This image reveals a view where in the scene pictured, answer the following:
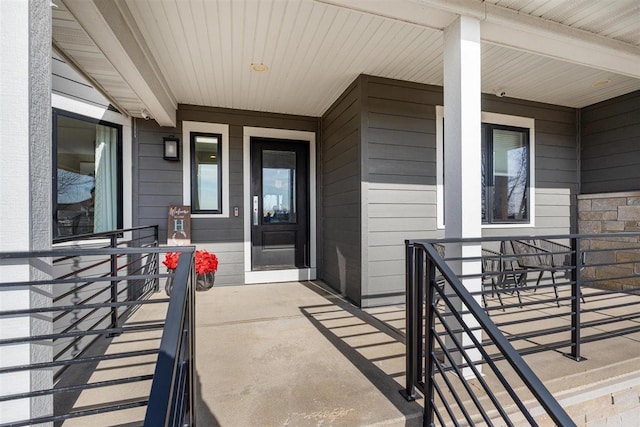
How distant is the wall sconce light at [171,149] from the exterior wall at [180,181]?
7 cm

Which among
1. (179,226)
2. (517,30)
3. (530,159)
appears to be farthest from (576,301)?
(179,226)

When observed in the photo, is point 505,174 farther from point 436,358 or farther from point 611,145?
point 436,358

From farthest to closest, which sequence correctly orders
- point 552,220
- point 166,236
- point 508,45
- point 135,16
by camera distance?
point 552,220 → point 166,236 → point 135,16 → point 508,45

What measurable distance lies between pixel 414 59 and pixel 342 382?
303 centimetres

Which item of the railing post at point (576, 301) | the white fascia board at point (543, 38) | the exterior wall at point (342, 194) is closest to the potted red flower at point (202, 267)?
the exterior wall at point (342, 194)

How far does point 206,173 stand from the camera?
14.5ft

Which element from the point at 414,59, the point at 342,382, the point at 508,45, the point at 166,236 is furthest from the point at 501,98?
the point at 166,236

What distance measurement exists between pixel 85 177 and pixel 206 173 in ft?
4.72

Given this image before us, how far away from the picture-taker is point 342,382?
1906mm

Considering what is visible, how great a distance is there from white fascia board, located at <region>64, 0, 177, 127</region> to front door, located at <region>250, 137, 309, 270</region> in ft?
5.10

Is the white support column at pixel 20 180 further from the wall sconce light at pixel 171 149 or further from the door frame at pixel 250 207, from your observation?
the door frame at pixel 250 207

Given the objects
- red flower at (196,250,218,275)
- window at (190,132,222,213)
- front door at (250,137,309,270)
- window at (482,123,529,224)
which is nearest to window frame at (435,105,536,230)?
window at (482,123,529,224)

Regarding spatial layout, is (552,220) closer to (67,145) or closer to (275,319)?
(275,319)

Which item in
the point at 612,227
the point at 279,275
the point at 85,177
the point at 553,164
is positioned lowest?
the point at 279,275
